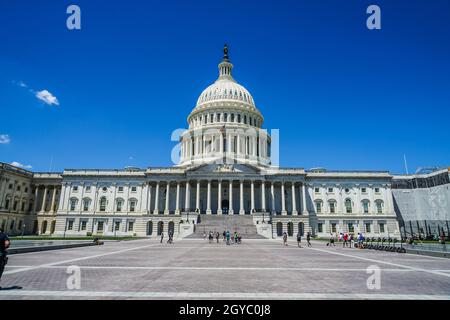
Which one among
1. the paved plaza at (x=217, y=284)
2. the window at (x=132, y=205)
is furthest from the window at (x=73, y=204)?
the paved plaza at (x=217, y=284)

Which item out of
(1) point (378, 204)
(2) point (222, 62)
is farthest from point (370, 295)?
(2) point (222, 62)

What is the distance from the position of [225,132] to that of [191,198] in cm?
2090

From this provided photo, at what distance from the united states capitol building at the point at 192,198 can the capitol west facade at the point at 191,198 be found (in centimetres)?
23

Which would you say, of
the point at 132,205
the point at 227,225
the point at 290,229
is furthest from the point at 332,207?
the point at 132,205

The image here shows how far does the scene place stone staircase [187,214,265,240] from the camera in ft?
181

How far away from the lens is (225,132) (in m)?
82.4

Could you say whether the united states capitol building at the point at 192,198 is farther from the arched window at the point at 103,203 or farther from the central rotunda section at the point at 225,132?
the central rotunda section at the point at 225,132

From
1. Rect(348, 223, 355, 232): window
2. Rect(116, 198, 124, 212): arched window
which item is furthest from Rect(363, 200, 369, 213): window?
Rect(116, 198, 124, 212): arched window

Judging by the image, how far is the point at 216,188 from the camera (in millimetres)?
75312

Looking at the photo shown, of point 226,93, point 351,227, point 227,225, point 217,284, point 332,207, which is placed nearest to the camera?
point 217,284

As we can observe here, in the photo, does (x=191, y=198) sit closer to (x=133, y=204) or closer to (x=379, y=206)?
(x=133, y=204)

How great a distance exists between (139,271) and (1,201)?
6845 cm

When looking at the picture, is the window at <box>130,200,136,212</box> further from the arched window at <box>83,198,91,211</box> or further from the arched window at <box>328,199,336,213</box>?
the arched window at <box>328,199,336,213</box>
